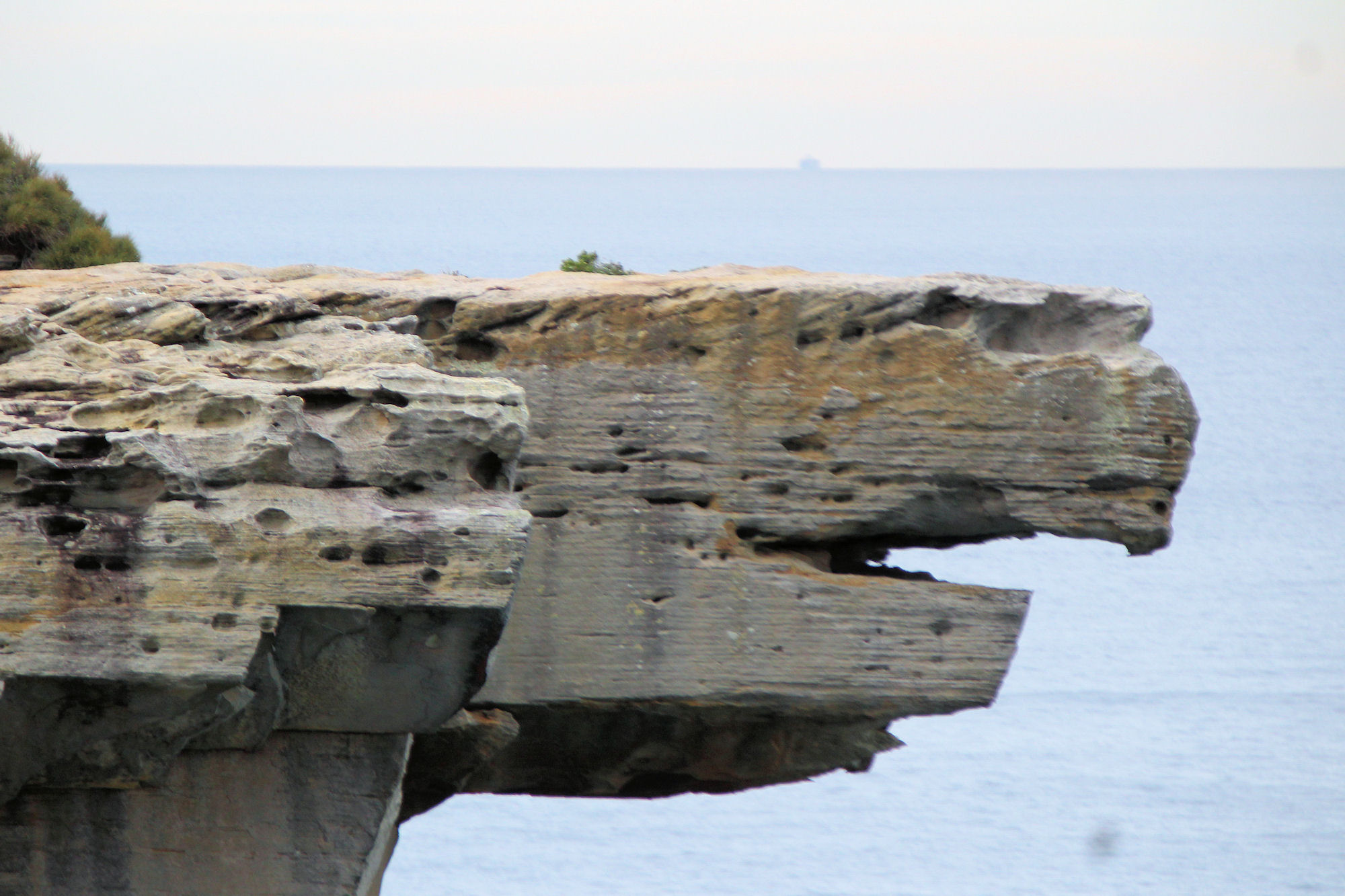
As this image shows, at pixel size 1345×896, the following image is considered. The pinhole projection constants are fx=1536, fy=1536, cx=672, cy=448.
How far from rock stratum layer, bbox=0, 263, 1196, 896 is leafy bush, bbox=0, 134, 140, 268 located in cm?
388

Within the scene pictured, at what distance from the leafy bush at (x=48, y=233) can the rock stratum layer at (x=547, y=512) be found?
12.7 ft

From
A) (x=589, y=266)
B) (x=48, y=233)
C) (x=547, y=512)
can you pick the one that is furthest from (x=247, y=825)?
(x=48, y=233)

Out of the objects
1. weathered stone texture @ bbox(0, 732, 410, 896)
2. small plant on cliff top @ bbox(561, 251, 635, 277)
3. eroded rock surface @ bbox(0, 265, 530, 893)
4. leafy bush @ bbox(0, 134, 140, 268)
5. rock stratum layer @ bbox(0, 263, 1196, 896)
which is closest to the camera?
eroded rock surface @ bbox(0, 265, 530, 893)

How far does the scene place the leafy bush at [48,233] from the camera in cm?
1125

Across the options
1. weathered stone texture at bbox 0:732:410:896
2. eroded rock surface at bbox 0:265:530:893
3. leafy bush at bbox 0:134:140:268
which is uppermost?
leafy bush at bbox 0:134:140:268

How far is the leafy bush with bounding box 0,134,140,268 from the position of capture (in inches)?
443

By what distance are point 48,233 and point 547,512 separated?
6222mm

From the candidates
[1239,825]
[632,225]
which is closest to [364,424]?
[1239,825]

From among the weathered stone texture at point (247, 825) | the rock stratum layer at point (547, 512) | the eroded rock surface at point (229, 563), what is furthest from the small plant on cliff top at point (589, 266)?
the weathered stone texture at point (247, 825)

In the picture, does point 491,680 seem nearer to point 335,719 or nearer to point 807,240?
point 335,719

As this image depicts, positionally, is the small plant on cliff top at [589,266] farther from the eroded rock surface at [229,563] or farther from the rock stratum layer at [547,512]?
the eroded rock surface at [229,563]

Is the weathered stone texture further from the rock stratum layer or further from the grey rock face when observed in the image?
the grey rock face

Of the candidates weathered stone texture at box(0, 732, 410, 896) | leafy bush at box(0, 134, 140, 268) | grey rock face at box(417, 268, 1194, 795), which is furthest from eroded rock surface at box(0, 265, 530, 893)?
leafy bush at box(0, 134, 140, 268)

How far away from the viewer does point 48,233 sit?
37.6 ft
